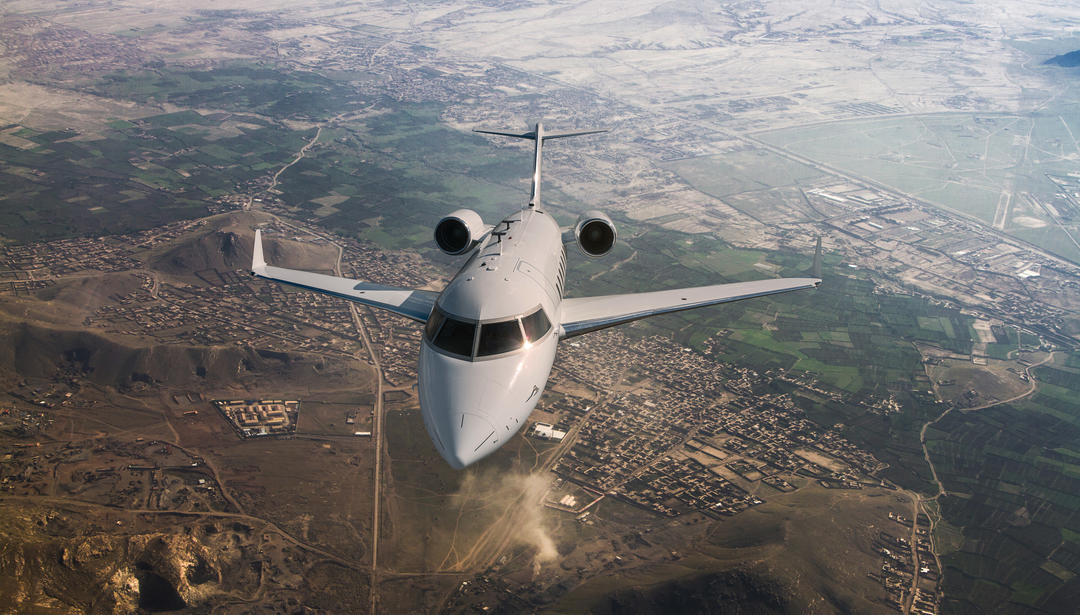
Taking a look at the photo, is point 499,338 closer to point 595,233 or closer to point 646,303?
point 646,303

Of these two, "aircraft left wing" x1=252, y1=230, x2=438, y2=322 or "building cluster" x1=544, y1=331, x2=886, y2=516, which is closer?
"aircraft left wing" x1=252, y1=230, x2=438, y2=322

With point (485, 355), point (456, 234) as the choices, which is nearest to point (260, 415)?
point (456, 234)

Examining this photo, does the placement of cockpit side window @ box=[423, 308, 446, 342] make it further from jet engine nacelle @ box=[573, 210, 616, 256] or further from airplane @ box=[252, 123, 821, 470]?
jet engine nacelle @ box=[573, 210, 616, 256]

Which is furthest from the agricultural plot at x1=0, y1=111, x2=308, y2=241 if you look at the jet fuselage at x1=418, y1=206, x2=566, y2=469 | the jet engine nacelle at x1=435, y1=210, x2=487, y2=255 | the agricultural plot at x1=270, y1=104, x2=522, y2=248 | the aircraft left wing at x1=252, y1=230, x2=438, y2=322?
the jet fuselage at x1=418, y1=206, x2=566, y2=469

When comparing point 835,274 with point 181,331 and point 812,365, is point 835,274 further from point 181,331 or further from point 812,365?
point 181,331

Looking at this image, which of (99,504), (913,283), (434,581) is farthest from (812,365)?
(99,504)

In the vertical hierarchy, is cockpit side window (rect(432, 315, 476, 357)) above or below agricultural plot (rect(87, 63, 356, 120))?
above
